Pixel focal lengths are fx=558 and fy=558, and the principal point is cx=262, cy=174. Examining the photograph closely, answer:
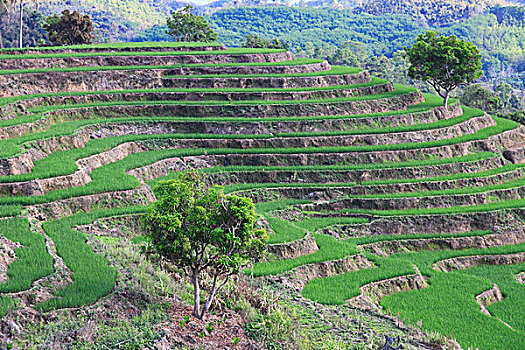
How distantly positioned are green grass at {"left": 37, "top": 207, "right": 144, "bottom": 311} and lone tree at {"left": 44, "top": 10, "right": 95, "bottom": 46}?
38432 millimetres

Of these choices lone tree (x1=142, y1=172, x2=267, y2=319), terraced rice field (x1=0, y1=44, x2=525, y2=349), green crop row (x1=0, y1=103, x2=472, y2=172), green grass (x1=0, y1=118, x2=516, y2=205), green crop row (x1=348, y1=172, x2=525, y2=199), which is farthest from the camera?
green crop row (x1=348, y1=172, x2=525, y2=199)

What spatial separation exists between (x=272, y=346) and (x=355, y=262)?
887 cm

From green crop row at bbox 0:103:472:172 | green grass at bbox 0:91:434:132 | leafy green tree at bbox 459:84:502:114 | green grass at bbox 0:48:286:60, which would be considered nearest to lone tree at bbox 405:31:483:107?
green grass at bbox 0:91:434:132

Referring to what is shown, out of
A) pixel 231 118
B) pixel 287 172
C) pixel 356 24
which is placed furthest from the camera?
pixel 356 24

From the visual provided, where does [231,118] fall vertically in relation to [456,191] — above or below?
above

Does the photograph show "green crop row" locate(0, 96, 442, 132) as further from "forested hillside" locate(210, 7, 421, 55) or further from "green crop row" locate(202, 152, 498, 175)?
"forested hillside" locate(210, 7, 421, 55)

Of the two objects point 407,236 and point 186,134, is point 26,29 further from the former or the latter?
point 407,236

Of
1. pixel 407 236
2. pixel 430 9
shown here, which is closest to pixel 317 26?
pixel 430 9

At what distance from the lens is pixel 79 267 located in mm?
14430

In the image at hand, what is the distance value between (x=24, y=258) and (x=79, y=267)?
1443mm

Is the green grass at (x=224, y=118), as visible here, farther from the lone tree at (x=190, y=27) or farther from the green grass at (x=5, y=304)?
the lone tree at (x=190, y=27)

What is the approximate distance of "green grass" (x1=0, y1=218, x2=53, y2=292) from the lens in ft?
42.0

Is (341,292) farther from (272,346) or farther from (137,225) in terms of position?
(137,225)

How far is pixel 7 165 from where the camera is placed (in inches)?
823
